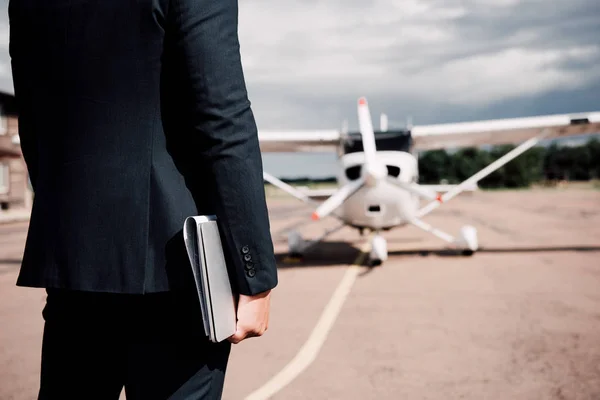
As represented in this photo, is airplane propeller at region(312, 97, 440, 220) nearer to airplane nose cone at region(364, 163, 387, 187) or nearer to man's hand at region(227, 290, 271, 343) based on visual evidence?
→ airplane nose cone at region(364, 163, 387, 187)

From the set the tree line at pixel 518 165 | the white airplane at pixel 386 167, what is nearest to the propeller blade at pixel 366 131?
the white airplane at pixel 386 167

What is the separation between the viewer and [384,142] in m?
9.17

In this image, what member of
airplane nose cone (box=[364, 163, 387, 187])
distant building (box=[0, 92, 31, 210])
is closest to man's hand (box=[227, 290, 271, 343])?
airplane nose cone (box=[364, 163, 387, 187])

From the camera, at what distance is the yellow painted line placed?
3062mm

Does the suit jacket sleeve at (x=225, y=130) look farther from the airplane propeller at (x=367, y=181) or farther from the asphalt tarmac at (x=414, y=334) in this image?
the airplane propeller at (x=367, y=181)

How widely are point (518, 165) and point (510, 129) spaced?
291 ft

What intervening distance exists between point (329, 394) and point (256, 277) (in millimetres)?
2043

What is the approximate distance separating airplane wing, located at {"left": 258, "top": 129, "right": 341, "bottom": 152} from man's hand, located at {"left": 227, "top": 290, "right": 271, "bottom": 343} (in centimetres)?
912

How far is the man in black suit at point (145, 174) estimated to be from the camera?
1.12 metres

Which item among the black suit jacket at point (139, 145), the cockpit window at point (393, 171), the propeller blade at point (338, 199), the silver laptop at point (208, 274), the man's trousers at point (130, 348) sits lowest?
the propeller blade at point (338, 199)

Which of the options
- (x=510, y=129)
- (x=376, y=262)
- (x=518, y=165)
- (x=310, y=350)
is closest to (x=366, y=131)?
(x=376, y=262)

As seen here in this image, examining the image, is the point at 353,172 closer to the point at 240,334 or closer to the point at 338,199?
the point at 338,199

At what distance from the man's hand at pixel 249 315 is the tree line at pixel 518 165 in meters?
90.4

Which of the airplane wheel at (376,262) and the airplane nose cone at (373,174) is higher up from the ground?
the airplane nose cone at (373,174)
